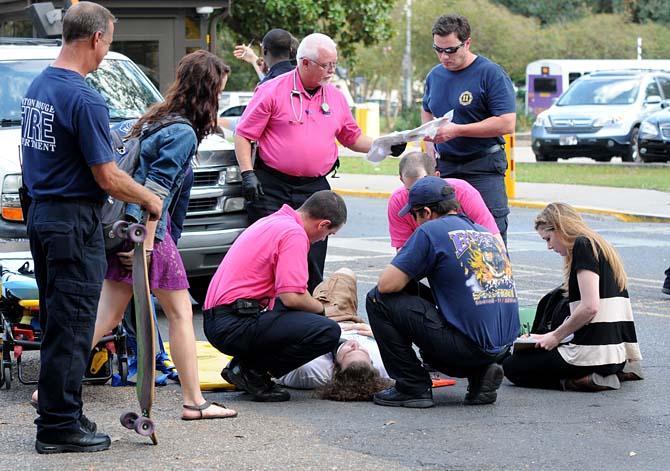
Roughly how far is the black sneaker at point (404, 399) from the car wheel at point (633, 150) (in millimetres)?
20177

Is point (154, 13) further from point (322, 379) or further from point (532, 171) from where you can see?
point (322, 379)

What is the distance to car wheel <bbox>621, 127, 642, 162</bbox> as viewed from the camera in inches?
1043

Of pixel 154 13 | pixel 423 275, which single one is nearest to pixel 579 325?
pixel 423 275

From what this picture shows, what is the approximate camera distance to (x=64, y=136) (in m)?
5.47

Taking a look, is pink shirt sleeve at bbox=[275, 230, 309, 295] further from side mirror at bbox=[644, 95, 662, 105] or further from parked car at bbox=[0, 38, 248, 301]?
side mirror at bbox=[644, 95, 662, 105]

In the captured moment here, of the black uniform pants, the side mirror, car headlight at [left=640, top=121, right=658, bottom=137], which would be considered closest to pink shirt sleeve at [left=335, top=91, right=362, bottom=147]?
the black uniform pants

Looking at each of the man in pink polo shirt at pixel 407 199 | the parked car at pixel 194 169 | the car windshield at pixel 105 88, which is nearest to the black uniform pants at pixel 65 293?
the man in pink polo shirt at pixel 407 199

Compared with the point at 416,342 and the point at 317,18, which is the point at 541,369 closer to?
the point at 416,342

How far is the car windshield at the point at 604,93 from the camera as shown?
27.5m

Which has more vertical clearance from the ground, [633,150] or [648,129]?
[648,129]

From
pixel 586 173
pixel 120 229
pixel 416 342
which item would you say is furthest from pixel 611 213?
pixel 120 229

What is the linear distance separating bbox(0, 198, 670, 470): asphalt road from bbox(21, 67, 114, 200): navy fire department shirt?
3.86ft

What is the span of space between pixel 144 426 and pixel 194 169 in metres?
3.99

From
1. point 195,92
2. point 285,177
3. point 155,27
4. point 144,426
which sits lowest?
point 144,426
